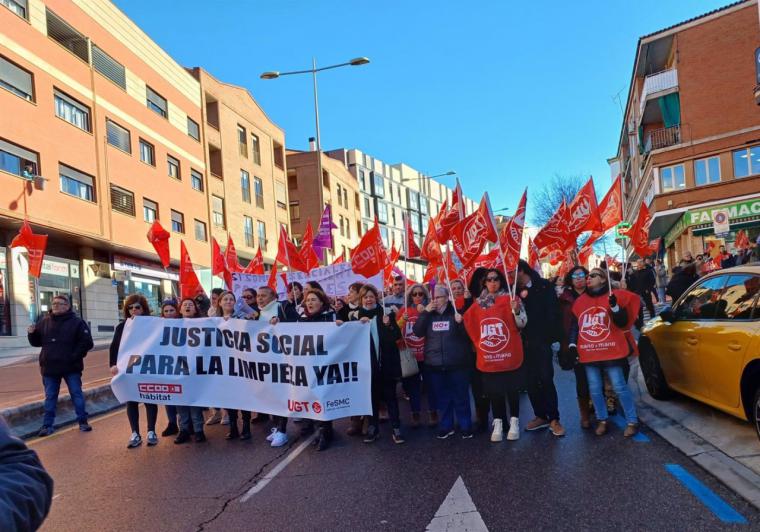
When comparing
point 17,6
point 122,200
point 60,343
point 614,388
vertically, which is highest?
point 17,6

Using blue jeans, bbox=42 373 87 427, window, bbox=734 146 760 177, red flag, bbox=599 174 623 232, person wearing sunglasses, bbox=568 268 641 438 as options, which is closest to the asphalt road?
person wearing sunglasses, bbox=568 268 641 438

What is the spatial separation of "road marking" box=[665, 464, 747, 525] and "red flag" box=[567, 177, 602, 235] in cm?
421

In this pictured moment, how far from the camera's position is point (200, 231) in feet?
112

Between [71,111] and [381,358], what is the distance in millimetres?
22049

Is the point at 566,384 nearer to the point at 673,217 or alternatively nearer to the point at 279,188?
the point at 673,217

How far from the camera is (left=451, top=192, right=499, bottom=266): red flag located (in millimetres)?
7605

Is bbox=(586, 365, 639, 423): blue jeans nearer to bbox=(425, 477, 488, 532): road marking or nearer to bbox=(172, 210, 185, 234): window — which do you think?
bbox=(425, 477, 488, 532): road marking

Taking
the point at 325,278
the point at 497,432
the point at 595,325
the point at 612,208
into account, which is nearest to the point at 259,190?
the point at 325,278

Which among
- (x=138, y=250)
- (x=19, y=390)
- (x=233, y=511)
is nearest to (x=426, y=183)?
(x=138, y=250)

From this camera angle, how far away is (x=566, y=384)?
30.5 ft

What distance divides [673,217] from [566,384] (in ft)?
98.9

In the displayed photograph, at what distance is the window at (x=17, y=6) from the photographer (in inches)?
800

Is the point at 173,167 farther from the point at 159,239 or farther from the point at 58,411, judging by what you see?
the point at 58,411

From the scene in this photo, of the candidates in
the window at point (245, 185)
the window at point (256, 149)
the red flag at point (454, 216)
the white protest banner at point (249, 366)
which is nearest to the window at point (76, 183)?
the window at point (245, 185)
